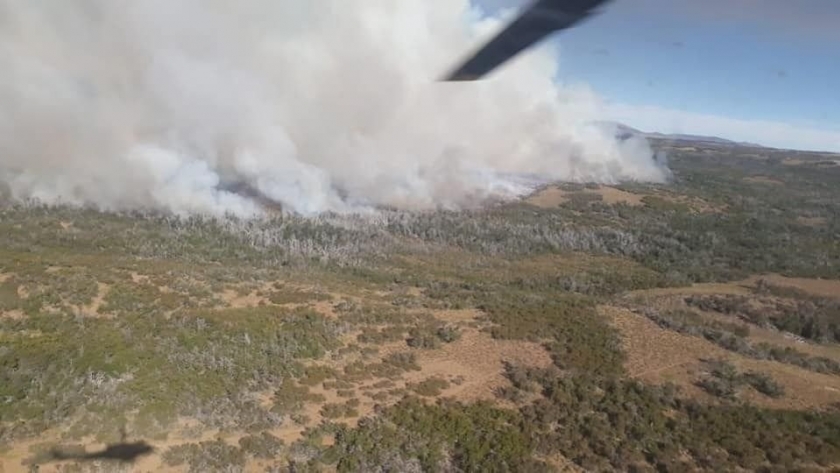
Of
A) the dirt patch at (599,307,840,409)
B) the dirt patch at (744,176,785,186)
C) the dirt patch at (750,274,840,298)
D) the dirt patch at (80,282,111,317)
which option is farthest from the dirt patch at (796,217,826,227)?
the dirt patch at (80,282,111,317)

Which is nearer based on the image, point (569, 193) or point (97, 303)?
point (97, 303)

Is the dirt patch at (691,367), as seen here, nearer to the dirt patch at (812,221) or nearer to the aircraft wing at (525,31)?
the aircraft wing at (525,31)

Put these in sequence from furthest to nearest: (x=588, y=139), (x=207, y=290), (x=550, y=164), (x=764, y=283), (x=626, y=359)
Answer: (x=588, y=139), (x=550, y=164), (x=764, y=283), (x=207, y=290), (x=626, y=359)

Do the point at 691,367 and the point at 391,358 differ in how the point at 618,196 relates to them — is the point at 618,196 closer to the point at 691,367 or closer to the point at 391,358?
the point at 691,367

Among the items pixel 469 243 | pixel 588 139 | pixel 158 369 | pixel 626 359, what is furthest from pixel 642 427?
pixel 588 139

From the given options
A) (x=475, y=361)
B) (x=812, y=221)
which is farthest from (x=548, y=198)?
(x=475, y=361)

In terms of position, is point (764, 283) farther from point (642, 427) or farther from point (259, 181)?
point (259, 181)

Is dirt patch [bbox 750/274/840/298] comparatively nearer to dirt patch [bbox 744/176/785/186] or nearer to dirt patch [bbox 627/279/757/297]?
dirt patch [bbox 627/279/757/297]
